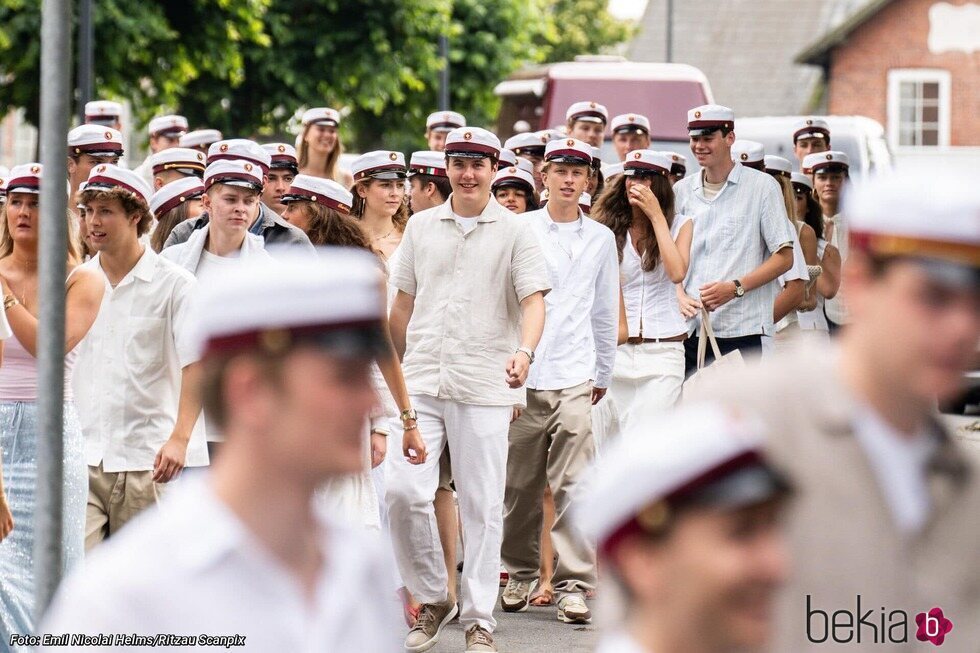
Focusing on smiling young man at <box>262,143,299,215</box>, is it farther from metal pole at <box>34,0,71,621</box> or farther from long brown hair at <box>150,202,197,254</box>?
metal pole at <box>34,0,71,621</box>

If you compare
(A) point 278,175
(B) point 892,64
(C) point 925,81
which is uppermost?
(B) point 892,64

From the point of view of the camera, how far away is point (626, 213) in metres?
9.59

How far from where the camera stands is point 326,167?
37.4 ft

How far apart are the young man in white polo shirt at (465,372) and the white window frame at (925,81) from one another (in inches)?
1536

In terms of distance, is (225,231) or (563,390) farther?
(563,390)

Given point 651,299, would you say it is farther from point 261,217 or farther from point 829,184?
point 829,184

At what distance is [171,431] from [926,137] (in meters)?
41.3

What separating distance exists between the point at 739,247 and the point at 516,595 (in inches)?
79.3

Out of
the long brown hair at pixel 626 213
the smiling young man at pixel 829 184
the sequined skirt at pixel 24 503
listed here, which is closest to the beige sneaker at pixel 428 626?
the sequined skirt at pixel 24 503

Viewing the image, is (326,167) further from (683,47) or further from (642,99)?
(683,47)

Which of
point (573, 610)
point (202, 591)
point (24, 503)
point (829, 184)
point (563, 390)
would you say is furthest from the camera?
point (829, 184)

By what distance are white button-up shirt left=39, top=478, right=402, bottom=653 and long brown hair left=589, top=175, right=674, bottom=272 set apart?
694cm

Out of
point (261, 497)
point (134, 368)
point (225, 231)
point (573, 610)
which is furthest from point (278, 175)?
point (261, 497)

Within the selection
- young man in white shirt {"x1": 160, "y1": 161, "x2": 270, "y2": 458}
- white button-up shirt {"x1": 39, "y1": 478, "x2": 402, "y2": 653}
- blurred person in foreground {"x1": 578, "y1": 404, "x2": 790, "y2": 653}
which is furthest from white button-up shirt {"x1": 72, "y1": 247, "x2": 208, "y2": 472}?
blurred person in foreground {"x1": 578, "y1": 404, "x2": 790, "y2": 653}
